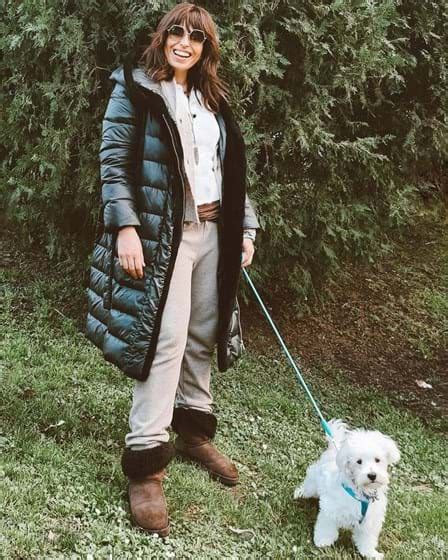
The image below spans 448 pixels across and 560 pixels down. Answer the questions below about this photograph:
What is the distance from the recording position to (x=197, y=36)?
3104 millimetres

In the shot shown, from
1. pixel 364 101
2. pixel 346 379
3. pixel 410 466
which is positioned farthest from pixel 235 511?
pixel 364 101

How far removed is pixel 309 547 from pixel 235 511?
0.38 meters

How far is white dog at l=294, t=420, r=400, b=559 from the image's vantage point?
307 centimetres

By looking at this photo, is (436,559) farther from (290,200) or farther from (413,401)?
(290,200)

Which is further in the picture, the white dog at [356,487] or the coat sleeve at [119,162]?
the white dog at [356,487]

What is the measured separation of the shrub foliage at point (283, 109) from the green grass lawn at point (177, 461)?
2.61 feet

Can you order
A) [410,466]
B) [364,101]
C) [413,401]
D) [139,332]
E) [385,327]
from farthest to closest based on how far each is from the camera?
[385,327]
[413,401]
[364,101]
[410,466]
[139,332]

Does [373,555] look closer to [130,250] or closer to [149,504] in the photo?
[149,504]

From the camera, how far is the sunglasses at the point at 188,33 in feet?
10.1

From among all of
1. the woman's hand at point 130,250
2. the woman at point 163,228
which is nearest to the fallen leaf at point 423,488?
the woman at point 163,228

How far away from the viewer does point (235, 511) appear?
3387 mm

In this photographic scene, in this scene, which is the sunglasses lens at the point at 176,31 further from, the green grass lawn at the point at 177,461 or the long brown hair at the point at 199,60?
the green grass lawn at the point at 177,461

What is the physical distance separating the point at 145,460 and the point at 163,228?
3.31 ft

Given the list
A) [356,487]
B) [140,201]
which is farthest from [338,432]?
[140,201]
